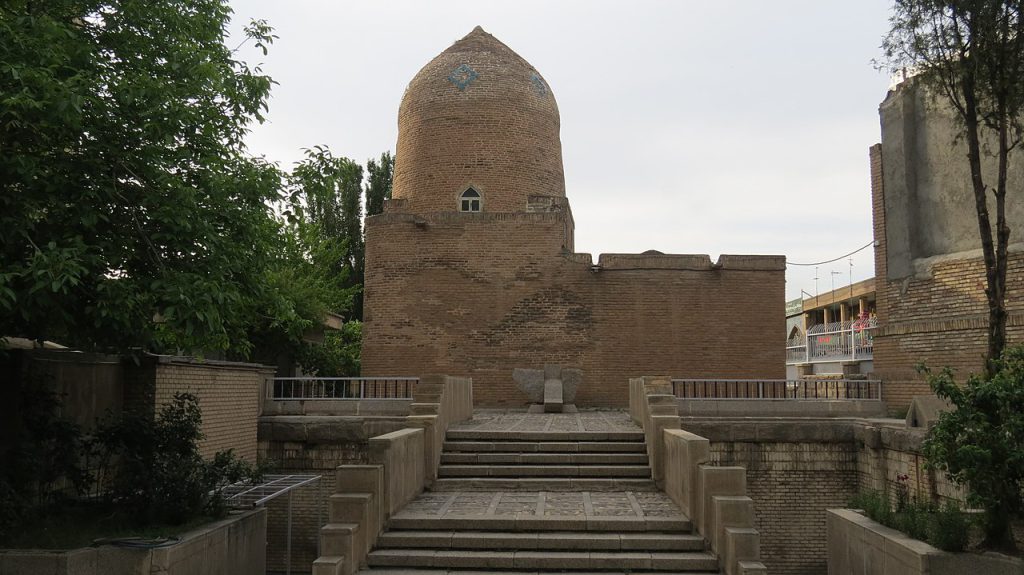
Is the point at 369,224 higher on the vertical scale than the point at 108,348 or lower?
higher

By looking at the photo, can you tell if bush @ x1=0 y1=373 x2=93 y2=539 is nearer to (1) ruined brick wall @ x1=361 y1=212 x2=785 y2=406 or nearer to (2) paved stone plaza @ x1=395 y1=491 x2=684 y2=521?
(2) paved stone plaza @ x1=395 y1=491 x2=684 y2=521

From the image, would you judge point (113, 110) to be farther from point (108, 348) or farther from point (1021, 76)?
point (1021, 76)

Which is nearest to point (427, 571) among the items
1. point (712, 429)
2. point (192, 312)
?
point (192, 312)

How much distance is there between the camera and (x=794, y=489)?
1416 cm

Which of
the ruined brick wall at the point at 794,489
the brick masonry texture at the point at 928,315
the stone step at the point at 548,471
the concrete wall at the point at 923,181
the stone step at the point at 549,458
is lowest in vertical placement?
the ruined brick wall at the point at 794,489

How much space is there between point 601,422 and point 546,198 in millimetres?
8324

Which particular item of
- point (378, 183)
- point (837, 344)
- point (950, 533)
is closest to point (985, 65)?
point (950, 533)

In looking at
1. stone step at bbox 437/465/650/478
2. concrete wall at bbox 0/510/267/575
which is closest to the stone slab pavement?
stone step at bbox 437/465/650/478

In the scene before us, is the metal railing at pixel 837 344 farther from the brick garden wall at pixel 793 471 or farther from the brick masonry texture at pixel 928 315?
the brick garden wall at pixel 793 471

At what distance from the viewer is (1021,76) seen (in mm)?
10773

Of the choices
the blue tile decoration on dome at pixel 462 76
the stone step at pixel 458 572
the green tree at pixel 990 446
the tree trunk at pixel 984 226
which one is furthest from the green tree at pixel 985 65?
the blue tile decoration on dome at pixel 462 76

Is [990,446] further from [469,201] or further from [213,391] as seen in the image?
[469,201]

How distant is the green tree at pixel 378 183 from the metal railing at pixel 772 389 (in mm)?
18429

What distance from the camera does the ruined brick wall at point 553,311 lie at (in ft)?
61.9
